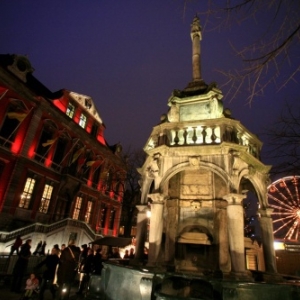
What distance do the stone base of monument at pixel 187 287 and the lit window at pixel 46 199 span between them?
19198 mm

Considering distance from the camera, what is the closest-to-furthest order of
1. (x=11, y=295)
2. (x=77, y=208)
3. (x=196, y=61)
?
1. (x=11, y=295)
2. (x=196, y=61)
3. (x=77, y=208)

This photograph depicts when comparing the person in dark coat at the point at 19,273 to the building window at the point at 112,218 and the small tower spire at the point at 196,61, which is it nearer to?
the small tower spire at the point at 196,61

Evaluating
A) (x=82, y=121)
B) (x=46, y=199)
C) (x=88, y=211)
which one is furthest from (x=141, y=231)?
(x=82, y=121)

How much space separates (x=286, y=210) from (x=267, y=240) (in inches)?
764

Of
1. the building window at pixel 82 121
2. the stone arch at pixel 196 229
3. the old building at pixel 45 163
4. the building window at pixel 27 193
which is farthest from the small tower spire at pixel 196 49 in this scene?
the building window at pixel 82 121

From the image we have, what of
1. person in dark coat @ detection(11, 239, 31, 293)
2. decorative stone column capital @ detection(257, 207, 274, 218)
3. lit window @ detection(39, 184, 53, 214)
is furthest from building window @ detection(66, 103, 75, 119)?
decorative stone column capital @ detection(257, 207, 274, 218)

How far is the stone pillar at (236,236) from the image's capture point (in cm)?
643

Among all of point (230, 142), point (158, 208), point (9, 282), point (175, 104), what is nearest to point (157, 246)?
point (158, 208)

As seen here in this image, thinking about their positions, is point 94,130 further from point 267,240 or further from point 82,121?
point 267,240

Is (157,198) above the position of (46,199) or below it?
below

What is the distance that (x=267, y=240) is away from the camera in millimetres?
8680

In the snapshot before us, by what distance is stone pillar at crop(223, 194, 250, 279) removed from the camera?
253 inches

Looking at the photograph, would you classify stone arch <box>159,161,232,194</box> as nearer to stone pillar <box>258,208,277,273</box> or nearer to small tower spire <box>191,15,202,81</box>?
stone pillar <box>258,208,277,273</box>

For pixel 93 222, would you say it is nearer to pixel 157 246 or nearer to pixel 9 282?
pixel 9 282
